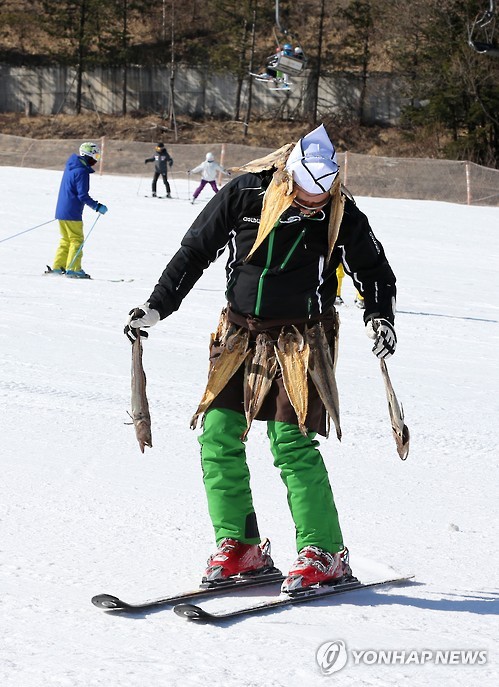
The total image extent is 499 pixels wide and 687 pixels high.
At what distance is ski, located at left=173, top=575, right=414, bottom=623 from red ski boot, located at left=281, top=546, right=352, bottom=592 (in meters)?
0.03

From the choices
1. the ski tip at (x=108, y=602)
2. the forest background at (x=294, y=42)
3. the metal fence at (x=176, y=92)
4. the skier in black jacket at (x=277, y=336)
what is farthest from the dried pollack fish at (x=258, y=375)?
the metal fence at (x=176, y=92)

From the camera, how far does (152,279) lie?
1359 centimetres

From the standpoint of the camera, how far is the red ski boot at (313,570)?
148 inches

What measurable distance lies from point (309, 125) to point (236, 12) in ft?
21.0

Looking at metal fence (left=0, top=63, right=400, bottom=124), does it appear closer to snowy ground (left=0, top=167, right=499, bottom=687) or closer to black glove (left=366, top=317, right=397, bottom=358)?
snowy ground (left=0, top=167, right=499, bottom=687)

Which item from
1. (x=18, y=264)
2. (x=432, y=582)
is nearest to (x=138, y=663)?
(x=432, y=582)

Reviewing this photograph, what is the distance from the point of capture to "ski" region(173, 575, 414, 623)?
3.41m

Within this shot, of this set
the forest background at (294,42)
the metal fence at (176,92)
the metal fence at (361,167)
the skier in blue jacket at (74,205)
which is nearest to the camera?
the skier in blue jacket at (74,205)

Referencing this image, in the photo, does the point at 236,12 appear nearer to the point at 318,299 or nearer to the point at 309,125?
the point at 309,125

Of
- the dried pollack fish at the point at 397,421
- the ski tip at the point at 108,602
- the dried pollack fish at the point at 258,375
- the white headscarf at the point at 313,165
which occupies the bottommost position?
the ski tip at the point at 108,602

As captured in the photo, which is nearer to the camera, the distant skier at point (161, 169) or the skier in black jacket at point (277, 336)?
the skier in black jacket at point (277, 336)

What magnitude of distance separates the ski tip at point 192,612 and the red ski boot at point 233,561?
0.37m

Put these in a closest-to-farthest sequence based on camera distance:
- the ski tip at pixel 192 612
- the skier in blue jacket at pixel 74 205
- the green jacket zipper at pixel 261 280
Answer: the ski tip at pixel 192 612 → the green jacket zipper at pixel 261 280 → the skier in blue jacket at pixel 74 205

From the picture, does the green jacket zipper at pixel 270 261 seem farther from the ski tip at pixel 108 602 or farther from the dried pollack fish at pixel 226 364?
the ski tip at pixel 108 602
